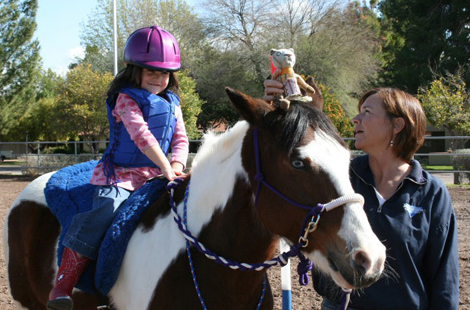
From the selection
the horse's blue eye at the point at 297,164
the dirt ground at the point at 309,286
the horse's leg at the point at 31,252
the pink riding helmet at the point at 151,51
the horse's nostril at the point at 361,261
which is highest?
the pink riding helmet at the point at 151,51

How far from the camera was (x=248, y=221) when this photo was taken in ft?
7.35

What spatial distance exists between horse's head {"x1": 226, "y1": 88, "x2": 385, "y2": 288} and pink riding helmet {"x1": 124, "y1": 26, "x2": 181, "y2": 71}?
0.92 metres

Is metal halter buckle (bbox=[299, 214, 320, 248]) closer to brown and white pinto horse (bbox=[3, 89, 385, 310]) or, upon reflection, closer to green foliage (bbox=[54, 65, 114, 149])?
brown and white pinto horse (bbox=[3, 89, 385, 310])

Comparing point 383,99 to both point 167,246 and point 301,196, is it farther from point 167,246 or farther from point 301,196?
point 167,246

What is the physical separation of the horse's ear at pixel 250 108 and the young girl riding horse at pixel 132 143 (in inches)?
28.3

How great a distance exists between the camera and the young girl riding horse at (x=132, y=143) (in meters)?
2.64

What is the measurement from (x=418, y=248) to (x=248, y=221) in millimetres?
841

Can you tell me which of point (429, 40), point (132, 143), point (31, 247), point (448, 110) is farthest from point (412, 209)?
point (429, 40)

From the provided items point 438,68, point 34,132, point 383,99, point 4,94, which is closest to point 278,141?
point 383,99

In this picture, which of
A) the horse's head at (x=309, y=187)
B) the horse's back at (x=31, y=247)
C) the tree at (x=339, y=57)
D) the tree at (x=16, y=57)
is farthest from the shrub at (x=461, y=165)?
the tree at (x=16, y=57)

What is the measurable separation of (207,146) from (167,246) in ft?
1.94

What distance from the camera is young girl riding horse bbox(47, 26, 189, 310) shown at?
264 cm

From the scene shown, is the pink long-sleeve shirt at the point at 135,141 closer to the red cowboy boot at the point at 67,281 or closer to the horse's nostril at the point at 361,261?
the red cowboy boot at the point at 67,281

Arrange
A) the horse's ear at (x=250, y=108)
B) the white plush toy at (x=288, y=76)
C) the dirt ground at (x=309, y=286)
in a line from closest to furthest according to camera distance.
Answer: the horse's ear at (x=250, y=108), the white plush toy at (x=288, y=76), the dirt ground at (x=309, y=286)
